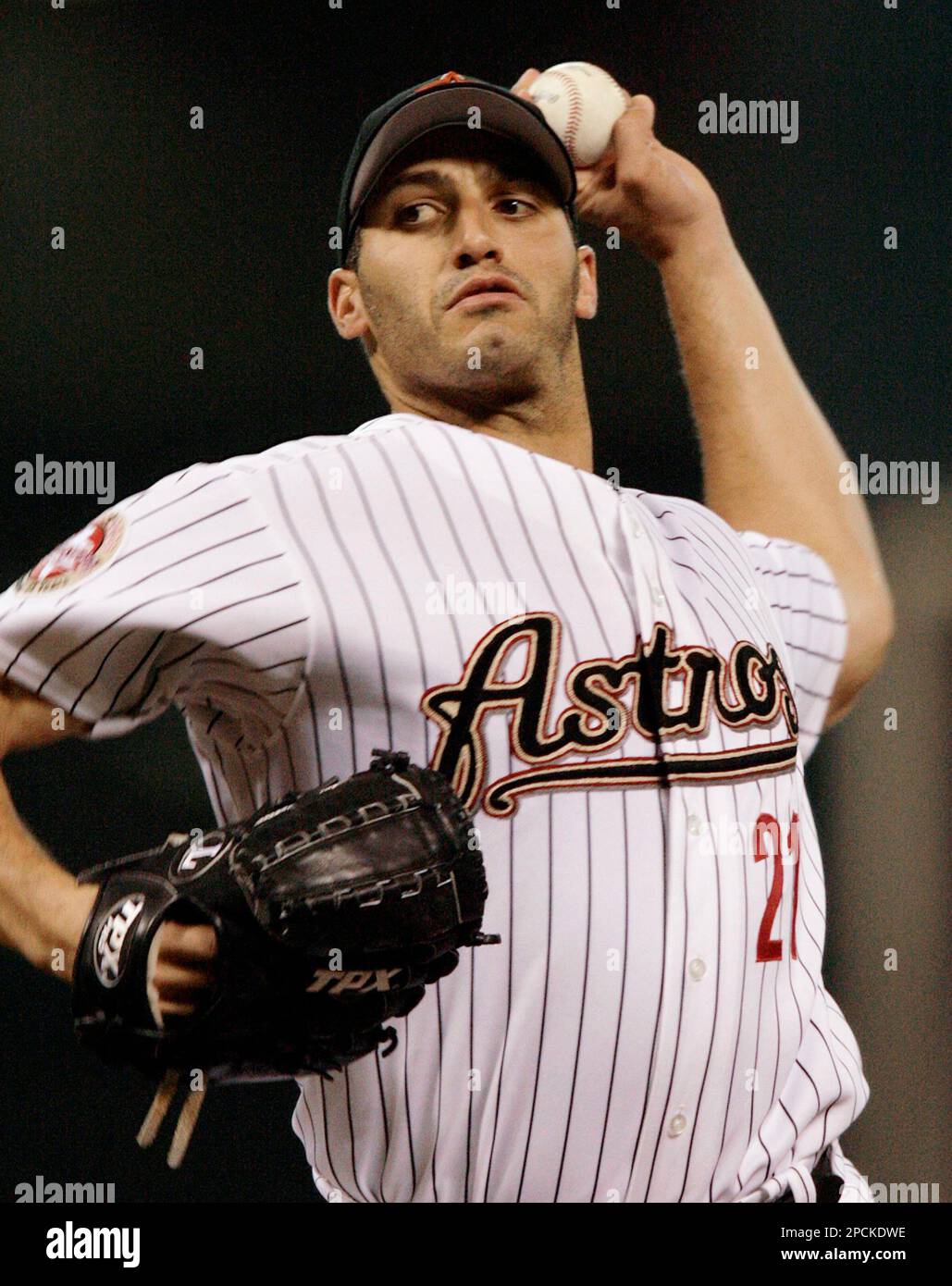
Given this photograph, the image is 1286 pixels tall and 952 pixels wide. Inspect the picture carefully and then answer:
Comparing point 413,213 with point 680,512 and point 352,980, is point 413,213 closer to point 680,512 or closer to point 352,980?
point 680,512

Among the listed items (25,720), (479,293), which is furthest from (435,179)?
(25,720)

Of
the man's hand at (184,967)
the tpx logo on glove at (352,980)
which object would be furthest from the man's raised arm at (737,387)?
the man's hand at (184,967)

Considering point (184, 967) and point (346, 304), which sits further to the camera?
point (346, 304)

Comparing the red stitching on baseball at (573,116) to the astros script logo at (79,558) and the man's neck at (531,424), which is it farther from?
the astros script logo at (79,558)

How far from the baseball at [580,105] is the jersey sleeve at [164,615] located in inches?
26.0

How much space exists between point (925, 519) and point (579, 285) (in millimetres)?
518

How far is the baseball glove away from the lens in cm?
118

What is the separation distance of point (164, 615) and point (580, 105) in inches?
34.0

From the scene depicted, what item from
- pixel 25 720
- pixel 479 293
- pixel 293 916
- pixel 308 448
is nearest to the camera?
pixel 293 916

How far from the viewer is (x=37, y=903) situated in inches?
49.6

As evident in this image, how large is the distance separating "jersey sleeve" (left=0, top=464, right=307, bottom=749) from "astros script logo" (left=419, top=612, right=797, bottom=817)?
0.16m

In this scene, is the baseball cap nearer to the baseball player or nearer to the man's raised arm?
the baseball player

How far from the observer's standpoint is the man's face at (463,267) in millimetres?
1565

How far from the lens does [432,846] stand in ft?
3.90
